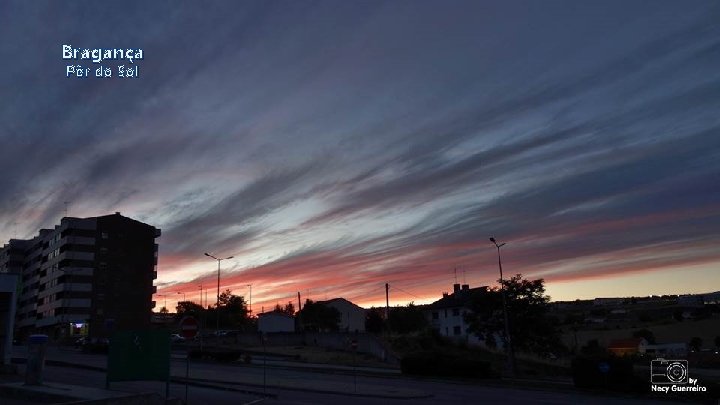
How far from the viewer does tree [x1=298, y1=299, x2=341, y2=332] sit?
134875 mm

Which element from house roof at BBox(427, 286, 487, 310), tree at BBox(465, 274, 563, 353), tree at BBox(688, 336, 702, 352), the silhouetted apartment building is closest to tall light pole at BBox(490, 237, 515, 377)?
tree at BBox(465, 274, 563, 353)

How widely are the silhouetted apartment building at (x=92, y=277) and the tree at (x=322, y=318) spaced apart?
36.1 metres

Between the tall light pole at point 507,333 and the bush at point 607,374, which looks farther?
the tall light pole at point 507,333

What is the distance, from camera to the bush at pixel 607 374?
30.3 meters

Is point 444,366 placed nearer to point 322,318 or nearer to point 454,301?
point 454,301

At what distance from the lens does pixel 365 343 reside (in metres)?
64.9

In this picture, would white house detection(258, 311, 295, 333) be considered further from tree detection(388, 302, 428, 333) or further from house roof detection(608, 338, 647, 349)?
house roof detection(608, 338, 647, 349)

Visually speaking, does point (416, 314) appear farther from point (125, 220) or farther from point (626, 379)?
point (626, 379)

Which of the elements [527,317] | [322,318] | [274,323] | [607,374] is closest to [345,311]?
[322,318]

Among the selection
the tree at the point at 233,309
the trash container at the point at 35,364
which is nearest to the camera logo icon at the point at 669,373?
the trash container at the point at 35,364

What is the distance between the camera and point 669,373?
1323 inches

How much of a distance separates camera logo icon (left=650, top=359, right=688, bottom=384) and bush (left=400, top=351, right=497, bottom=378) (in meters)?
9.97

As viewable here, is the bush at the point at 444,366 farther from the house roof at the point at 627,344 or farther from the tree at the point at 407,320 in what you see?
the tree at the point at 407,320

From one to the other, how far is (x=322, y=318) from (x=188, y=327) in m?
120
